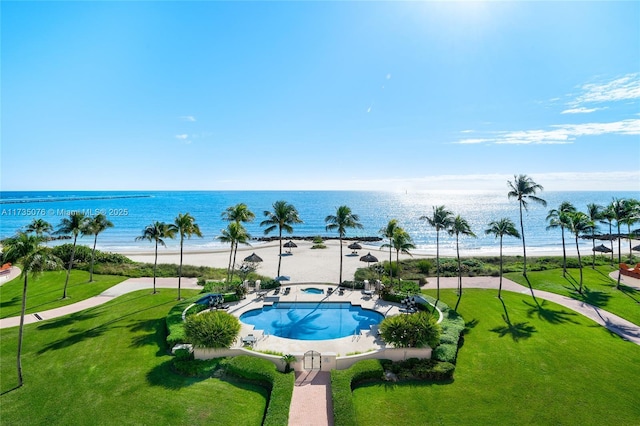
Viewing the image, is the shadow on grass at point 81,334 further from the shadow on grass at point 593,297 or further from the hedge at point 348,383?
the shadow on grass at point 593,297

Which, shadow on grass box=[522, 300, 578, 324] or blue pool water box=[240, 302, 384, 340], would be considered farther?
shadow on grass box=[522, 300, 578, 324]

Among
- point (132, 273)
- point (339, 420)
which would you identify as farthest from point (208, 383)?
point (132, 273)

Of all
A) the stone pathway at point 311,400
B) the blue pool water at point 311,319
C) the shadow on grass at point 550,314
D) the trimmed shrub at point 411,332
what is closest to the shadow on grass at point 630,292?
the shadow on grass at point 550,314

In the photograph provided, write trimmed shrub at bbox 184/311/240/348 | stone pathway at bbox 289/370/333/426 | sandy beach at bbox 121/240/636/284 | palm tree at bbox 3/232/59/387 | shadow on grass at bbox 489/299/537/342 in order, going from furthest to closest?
sandy beach at bbox 121/240/636/284 < shadow on grass at bbox 489/299/537/342 < trimmed shrub at bbox 184/311/240/348 < palm tree at bbox 3/232/59/387 < stone pathway at bbox 289/370/333/426

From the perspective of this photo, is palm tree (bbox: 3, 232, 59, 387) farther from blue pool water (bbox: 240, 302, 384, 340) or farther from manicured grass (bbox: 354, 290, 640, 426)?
manicured grass (bbox: 354, 290, 640, 426)

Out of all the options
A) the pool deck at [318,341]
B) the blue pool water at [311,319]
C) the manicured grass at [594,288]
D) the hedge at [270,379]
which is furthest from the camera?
the manicured grass at [594,288]

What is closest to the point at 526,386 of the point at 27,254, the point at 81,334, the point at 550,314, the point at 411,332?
the point at 411,332

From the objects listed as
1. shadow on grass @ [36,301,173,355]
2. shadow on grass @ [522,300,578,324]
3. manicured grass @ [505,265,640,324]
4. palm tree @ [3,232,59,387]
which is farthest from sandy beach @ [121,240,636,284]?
palm tree @ [3,232,59,387]

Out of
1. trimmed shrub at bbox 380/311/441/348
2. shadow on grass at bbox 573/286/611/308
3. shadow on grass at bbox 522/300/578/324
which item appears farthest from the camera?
shadow on grass at bbox 573/286/611/308
